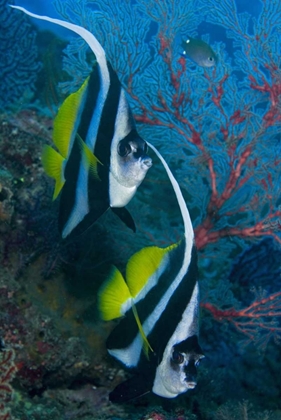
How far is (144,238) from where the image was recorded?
152 inches

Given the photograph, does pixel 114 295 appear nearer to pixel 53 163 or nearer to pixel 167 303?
pixel 167 303

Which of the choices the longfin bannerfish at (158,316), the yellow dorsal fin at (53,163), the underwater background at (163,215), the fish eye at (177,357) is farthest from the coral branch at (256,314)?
the yellow dorsal fin at (53,163)

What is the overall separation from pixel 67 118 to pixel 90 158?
0.76ft

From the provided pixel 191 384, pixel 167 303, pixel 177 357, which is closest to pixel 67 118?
pixel 167 303

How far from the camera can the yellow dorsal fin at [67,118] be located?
67.8 inches

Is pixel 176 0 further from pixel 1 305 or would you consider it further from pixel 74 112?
pixel 1 305

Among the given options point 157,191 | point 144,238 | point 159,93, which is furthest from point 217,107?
point 157,191

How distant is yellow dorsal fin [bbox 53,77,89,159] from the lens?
1.72m

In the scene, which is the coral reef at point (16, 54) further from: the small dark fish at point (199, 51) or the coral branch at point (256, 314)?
the coral branch at point (256, 314)

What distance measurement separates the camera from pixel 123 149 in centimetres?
165

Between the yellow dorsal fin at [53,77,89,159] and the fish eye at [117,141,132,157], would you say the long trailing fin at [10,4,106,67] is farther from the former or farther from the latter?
the fish eye at [117,141,132,157]

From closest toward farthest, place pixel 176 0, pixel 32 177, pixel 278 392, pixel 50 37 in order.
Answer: pixel 32 177
pixel 176 0
pixel 278 392
pixel 50 37

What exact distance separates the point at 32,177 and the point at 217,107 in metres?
1.88

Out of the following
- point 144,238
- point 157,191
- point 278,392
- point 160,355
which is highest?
point 160,355
